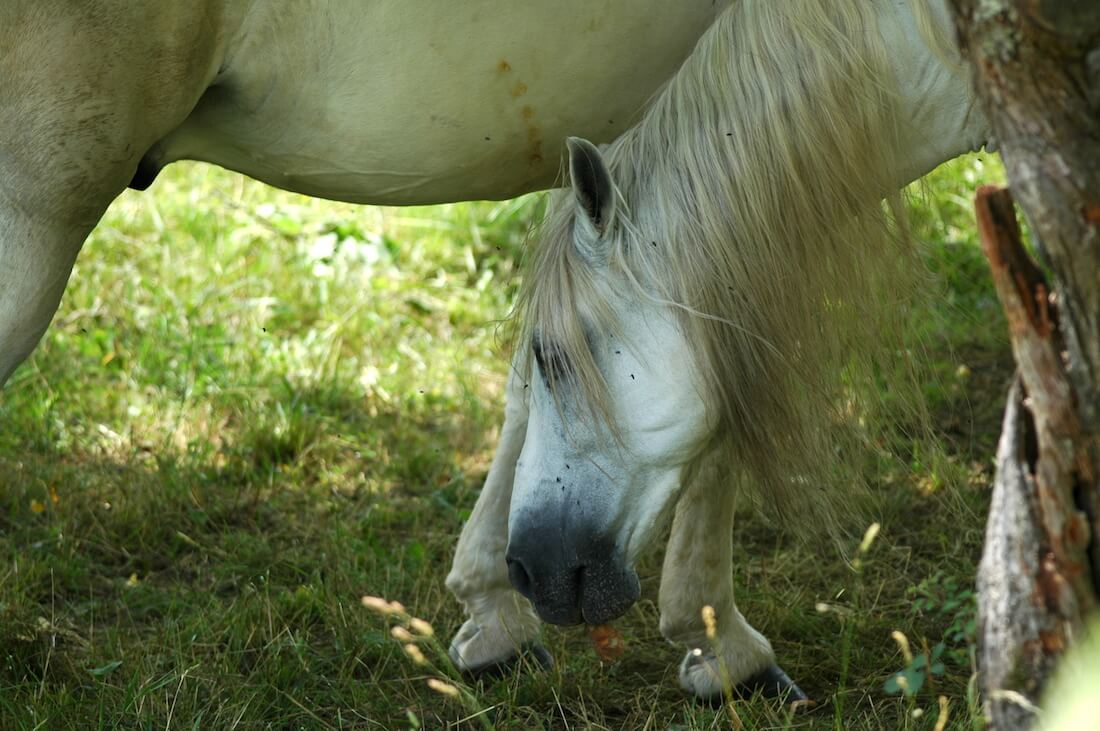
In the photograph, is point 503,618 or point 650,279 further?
point 503,618

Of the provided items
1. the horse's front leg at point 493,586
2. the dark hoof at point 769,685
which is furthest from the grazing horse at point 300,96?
the dark hoof at point 769,685

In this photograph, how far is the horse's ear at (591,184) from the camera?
2.25 meters

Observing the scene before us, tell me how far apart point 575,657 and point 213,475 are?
1.48 meters

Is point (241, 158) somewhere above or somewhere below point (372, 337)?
above

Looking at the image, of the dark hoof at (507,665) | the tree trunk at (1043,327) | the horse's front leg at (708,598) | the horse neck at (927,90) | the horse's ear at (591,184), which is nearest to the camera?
the tree trunk at (1043,327)

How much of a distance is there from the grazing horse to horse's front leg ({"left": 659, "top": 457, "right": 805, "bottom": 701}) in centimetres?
89

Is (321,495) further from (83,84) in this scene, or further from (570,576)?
(83,84)

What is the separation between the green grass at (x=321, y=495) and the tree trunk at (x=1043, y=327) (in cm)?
62

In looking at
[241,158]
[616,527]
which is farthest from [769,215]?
[241,158]

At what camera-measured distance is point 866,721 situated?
8.34ft

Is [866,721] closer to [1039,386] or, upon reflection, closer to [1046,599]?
[1046,599]

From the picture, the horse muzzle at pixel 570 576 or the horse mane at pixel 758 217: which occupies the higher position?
the horse mane at pixel 758 217

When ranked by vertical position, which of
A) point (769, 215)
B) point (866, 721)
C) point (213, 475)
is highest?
point (769, 215)

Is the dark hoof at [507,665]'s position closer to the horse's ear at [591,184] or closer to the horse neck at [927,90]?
Answer: the horse's ear at [591,184]
